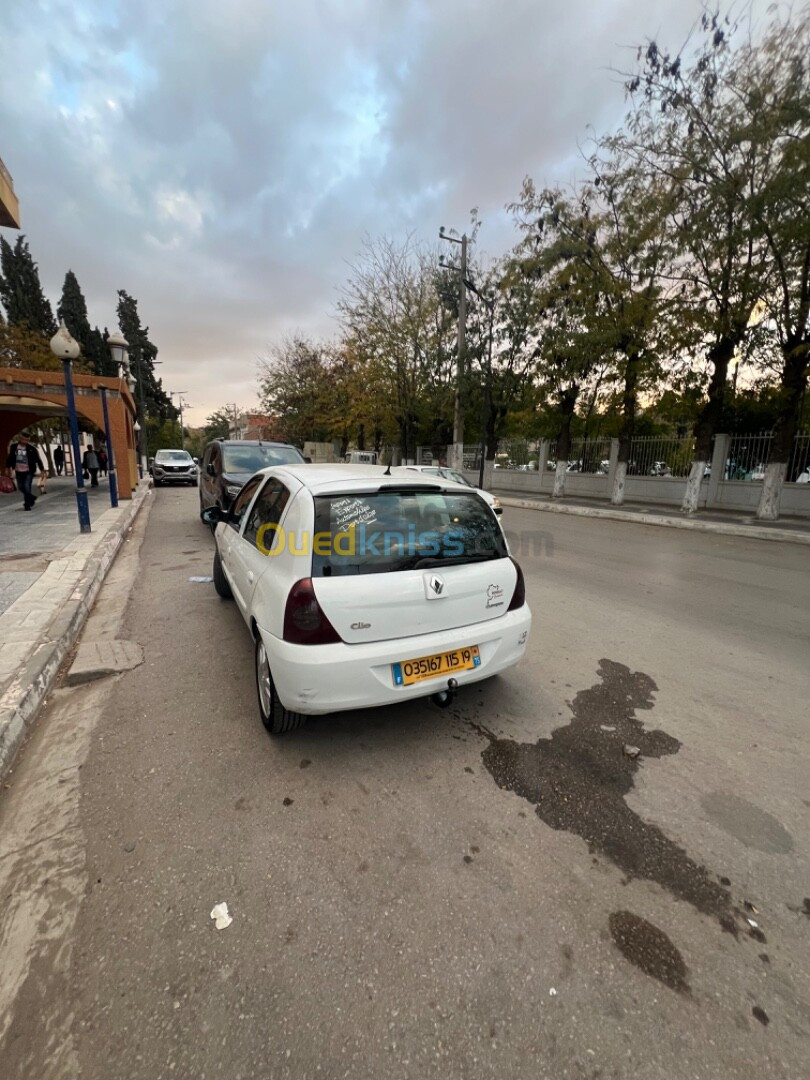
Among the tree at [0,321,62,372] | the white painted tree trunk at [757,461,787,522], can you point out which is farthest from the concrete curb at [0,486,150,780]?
the tree at [0,321,62,372]

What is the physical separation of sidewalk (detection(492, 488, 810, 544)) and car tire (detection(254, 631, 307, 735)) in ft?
41.5

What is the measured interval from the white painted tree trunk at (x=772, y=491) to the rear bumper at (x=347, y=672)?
1467 cm

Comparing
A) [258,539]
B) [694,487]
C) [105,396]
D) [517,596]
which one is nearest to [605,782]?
[517,596]

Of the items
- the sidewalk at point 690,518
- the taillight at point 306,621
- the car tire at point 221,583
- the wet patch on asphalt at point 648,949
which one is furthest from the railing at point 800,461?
the taillight at point 306,621

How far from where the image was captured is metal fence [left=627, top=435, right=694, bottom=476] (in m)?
17.5

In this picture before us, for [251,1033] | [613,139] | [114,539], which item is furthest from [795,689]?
[613,139]

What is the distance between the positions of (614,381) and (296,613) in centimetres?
1728

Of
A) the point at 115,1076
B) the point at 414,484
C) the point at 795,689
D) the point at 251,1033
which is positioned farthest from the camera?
the point at 795,689

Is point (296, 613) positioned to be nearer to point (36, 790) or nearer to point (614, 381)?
point (36, 790)

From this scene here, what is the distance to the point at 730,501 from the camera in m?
16.0

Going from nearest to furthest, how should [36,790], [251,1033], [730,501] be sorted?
[251,1033] → [36,790] → [730,501]

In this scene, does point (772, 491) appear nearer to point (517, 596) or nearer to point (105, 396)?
point (517, 596)

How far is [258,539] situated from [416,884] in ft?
7.88

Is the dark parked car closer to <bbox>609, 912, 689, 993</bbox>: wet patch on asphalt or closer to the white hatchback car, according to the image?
the white hatchback car
